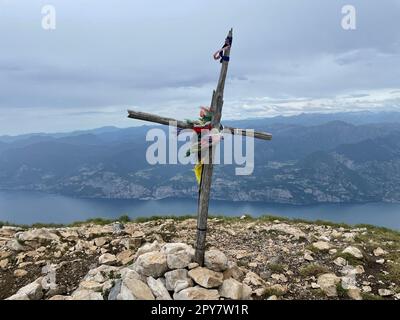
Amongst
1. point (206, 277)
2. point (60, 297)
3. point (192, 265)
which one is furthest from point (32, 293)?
point (206, 277)

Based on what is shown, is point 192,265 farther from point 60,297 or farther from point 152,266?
point 60,297

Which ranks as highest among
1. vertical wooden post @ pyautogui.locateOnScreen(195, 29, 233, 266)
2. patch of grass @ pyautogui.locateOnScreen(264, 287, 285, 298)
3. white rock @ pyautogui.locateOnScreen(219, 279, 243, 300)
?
vertical wooden post @ pyautogui.locateOnScreen(195, 29, 233, 266)

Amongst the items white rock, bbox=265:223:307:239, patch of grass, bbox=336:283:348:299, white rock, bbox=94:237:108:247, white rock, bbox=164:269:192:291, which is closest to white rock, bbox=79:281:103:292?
white rock, bbox=164:269:192:291

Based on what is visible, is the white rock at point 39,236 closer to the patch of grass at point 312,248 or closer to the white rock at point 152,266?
the white rock at point 152,266

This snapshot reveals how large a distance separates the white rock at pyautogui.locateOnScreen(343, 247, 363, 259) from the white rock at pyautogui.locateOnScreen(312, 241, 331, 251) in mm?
673

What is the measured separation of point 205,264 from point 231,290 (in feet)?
3.78

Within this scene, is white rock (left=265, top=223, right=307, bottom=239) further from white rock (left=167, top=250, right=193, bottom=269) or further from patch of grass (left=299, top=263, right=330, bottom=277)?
white rock (left=167, top=250, right=193, bottom=269)

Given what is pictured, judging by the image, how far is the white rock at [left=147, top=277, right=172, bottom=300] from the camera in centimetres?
861

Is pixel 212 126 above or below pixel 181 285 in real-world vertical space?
above

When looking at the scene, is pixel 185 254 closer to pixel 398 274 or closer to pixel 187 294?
pixel 187 294

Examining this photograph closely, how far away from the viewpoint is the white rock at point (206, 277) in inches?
351

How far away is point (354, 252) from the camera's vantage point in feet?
39.6

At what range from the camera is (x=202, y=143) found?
31.0 feet
